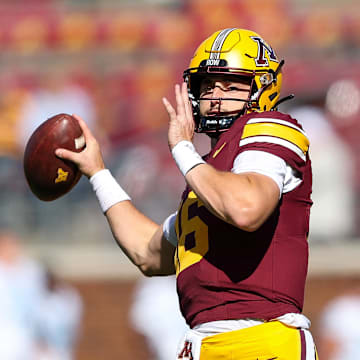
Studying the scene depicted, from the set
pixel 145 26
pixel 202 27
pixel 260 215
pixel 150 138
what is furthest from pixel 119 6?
pixel 260 215

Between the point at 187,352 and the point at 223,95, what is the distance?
34.4 inches

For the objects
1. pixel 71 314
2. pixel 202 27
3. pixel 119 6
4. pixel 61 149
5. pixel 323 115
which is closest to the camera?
pixel 61 149

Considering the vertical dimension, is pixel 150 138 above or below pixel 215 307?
above

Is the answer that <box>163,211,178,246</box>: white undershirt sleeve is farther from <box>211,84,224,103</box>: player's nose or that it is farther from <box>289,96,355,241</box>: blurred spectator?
<box>289,96,355,241</box>: blurred spectator

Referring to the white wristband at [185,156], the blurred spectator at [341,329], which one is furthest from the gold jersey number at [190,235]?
the blurred spectator at [341,329]

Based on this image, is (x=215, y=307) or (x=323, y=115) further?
(x=323, y=115)

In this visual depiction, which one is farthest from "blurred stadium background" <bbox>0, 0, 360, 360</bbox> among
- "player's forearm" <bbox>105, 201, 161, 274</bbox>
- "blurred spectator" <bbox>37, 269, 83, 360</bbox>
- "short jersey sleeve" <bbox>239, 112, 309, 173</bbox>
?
"short jersey sleeve" <bbox>239, 112, 309, 173</bbox>

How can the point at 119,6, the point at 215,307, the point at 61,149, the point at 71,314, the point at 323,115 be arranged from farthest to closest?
the point at 119,6 < the point at 323,115 < the point at 71,314 < the point at 61,149 < the point at 215,307

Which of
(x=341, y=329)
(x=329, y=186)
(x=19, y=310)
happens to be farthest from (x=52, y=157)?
(x=329, y=186)

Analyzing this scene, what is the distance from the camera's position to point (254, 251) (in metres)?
2.61

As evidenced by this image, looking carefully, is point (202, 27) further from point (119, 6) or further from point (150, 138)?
point (150, 138)

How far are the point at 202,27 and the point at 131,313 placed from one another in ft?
16.3

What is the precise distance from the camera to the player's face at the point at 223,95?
2.85 metres

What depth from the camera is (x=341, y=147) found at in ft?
27.4
